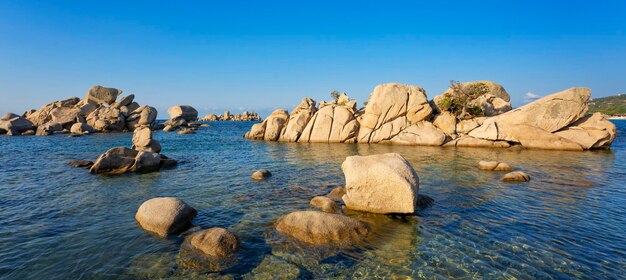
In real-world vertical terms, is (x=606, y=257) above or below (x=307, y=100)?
below

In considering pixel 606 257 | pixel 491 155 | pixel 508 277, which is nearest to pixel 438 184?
pixel 606 257

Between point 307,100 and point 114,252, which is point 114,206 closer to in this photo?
point 114,252

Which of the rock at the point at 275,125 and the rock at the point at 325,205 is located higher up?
the rock at the point at 275,125

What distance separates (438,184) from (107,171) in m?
Result: 26.3

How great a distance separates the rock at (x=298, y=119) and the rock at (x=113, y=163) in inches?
1188

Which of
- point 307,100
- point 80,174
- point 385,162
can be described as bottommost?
point 80,174

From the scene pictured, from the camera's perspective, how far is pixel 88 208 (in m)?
15.8

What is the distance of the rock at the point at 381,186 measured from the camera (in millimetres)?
13812

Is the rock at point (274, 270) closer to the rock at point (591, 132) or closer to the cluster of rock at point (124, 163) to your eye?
the cluster of rock at point (124, 163)

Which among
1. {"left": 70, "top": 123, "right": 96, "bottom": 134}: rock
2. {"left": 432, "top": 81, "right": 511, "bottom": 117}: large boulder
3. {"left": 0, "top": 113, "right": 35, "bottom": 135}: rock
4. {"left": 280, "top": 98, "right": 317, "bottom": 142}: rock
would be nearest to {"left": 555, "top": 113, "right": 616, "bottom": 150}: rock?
{"left": 432, "top": 81, "right": 511, "bottom": 117}: large boulder

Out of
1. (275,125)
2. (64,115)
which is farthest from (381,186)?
(64,115)

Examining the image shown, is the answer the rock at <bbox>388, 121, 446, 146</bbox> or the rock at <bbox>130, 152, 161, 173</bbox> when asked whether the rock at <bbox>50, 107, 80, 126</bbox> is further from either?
the rock at <bbox>388, 121, 446, 146</bbox>

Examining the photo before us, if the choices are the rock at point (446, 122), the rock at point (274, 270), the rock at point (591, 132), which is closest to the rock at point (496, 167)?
the rock at point (446, 122)

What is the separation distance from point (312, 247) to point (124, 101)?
88.4m
